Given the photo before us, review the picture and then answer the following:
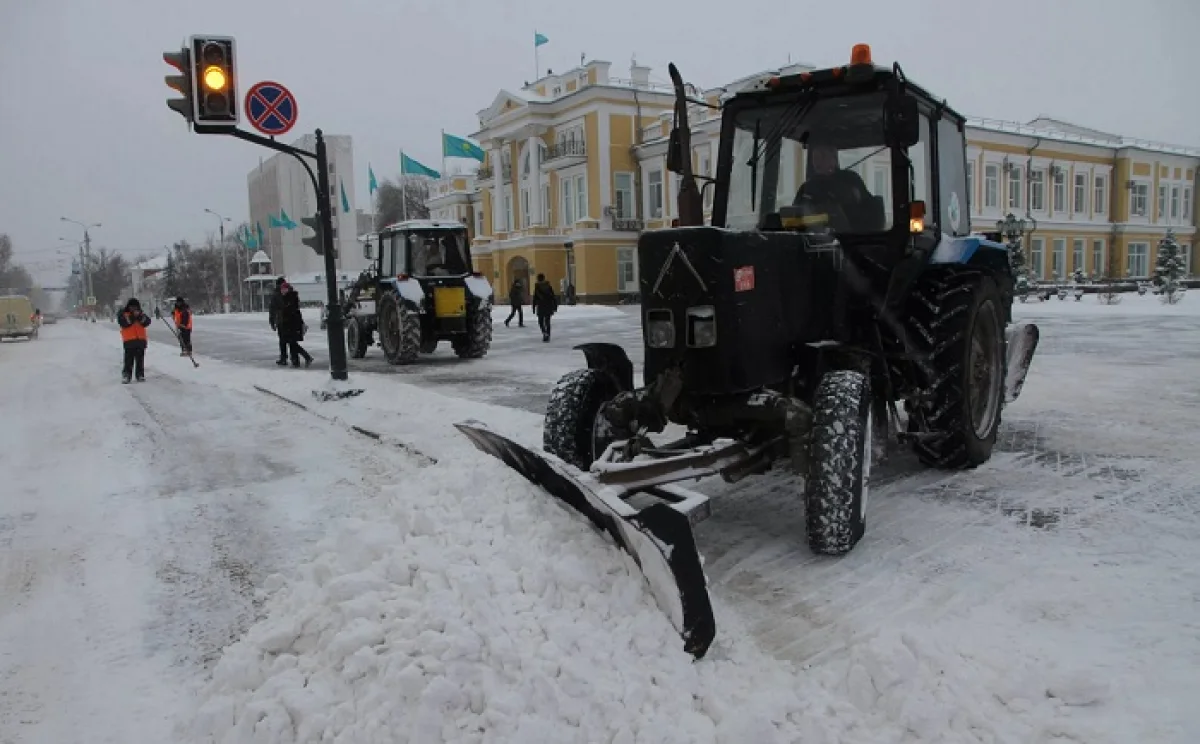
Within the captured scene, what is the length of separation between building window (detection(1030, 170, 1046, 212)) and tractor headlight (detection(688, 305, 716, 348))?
5013 cm

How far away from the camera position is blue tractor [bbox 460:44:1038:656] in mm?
4164

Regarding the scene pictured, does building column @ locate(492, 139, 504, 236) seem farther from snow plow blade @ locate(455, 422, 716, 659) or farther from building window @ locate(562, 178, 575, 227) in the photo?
snow plow blade @ locate(455, 422, 716, 659)

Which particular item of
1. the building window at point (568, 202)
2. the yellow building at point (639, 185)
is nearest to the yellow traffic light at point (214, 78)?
the yellow building at point (639, 185)

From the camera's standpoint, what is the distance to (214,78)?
29.2ft

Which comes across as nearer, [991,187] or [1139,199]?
[991,187]

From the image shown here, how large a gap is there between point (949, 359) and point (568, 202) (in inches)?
1747

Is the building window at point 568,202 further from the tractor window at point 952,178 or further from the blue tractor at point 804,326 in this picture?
the blue tractor at point 804,326

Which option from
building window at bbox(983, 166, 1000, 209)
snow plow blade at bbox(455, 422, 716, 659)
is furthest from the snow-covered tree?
snow plow blade at bbox(455, 422, 716, 659)

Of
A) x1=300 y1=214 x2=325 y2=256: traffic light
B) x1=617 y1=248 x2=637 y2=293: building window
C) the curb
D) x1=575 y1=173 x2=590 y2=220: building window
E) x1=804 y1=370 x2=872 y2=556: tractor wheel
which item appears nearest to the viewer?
x1=804 y1=370 x2=872 y2=556: tractor wheel

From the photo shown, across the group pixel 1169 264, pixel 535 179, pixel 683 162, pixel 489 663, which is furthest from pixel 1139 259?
pixel 489 663

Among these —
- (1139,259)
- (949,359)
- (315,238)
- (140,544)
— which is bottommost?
(140,544)

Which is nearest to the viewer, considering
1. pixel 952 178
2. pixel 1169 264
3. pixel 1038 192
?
pixel 952 178

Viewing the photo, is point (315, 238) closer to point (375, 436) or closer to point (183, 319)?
point (375, 436)

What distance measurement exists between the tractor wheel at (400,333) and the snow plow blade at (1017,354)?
1069cm
